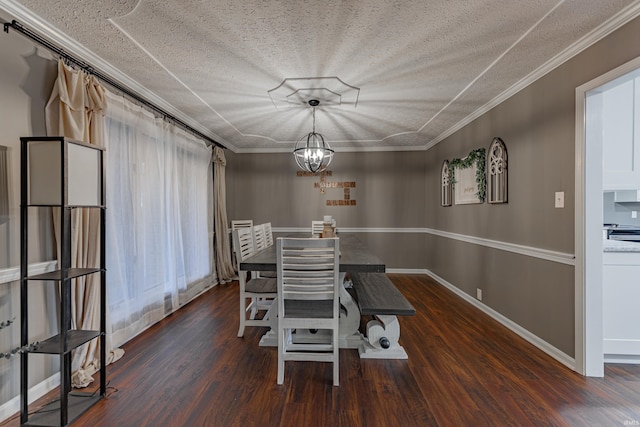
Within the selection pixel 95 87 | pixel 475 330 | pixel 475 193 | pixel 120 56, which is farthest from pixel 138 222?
pixel 475 193

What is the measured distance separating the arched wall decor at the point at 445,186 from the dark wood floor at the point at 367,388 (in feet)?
7.24

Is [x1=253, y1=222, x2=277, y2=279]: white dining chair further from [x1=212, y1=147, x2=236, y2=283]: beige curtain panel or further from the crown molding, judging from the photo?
the crown molding

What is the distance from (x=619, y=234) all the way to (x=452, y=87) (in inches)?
122

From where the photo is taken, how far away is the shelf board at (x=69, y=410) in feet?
5.56

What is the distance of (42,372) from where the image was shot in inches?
Answer: 77.2

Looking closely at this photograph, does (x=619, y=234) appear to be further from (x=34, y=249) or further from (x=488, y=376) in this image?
(x=34, y=249)

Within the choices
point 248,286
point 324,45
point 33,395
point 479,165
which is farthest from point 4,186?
point 479,165

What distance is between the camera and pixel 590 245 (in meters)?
2.15

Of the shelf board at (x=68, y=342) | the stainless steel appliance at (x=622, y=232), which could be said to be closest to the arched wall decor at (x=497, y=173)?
the stainless steel appliance at (x=622, y=232)

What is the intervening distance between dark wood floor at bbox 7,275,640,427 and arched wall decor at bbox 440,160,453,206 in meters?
2.21

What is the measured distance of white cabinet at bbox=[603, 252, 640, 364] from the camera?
2.29 meters

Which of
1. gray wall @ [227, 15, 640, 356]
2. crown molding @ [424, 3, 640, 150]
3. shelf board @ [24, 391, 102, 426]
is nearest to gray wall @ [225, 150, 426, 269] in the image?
gray wall @ [227, 15, 640, 356]

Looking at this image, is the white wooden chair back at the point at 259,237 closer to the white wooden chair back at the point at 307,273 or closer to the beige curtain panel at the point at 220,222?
the beige curtain panel at the point at 220,222

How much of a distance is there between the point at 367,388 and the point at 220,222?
3.63 m
